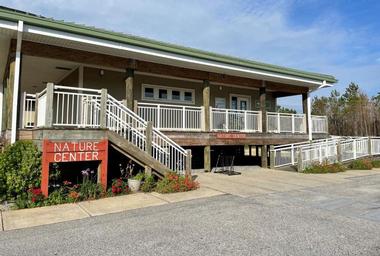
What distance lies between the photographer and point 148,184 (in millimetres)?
8727

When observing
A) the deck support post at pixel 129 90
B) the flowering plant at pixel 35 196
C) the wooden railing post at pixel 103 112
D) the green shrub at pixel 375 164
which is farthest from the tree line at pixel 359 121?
the flowering plant at pixel 35 196

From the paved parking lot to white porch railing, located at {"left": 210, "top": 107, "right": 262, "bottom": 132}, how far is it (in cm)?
581

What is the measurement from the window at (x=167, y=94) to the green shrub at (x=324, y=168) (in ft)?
21.3

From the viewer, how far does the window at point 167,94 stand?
14258 mm

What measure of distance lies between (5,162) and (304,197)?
298 inches

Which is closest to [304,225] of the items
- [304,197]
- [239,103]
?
[304,197]

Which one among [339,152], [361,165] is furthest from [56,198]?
[361,165]

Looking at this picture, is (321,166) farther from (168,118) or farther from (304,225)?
(304,225)

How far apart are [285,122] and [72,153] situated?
11394 mm

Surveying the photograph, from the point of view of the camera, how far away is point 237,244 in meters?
4.60

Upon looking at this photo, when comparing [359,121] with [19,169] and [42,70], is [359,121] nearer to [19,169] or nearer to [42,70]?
[42,70]

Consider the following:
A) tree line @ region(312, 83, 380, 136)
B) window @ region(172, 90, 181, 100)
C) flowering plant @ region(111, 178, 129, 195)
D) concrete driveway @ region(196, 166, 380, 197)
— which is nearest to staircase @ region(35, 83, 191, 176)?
flowering plant @ region(111, 178, 129, 195)

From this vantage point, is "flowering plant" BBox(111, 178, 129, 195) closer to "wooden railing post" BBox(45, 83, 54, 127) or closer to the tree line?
"wooden railing post" BBox(45, 83, 54, 127)

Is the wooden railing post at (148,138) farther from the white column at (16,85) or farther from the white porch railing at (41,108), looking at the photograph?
the white column at (16,85)
